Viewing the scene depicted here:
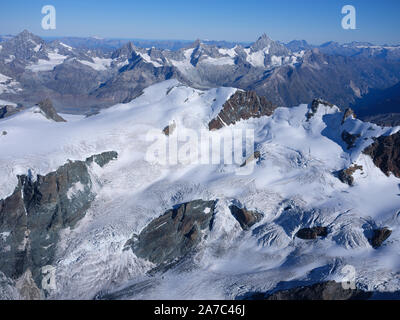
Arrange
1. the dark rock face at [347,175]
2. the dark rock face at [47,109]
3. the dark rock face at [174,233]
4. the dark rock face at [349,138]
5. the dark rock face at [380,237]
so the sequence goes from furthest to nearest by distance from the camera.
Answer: the dark rock face at [47,109] → the dark rock face at [349,138] → the dark rock face at [347,175] → the dark rock face at [174,233] → the dark rock face at [380,237]

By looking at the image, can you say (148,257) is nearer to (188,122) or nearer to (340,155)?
(188,122)

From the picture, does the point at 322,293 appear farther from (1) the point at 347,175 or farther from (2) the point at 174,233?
(1) the point at 347,175

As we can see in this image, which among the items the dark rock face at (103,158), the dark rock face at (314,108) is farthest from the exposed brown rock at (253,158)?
the dark rock face at (103,158)

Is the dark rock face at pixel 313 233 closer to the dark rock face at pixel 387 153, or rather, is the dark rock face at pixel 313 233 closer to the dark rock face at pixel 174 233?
the dark rock face at pixel 174 233

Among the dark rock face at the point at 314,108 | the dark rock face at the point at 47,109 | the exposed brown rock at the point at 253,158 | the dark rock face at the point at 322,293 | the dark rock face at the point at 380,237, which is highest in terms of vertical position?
the dark rock face at the point at 314,108

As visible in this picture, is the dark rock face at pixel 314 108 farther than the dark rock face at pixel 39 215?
Yes
